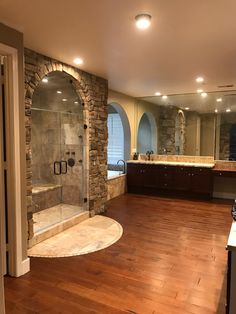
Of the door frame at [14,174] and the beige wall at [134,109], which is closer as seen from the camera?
the door frame at [14,174]

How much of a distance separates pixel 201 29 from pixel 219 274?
260 centimetres

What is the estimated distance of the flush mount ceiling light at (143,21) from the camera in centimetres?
238

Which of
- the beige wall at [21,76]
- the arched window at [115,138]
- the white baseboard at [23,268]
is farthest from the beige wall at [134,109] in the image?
the white baseboard at [23,268]

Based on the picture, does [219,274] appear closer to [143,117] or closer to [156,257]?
[156,257]

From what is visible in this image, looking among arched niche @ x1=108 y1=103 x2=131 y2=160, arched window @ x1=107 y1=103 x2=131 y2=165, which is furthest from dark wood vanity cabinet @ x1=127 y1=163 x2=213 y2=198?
arched window @ x1=107 y1=103 x2=131 y2=165

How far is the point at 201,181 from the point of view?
6090mm

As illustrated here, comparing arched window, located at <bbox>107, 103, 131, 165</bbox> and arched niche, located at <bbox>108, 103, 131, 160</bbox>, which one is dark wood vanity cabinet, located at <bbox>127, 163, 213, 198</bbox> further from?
arched window, located at <bbox>107, 103, 131, 165</bbox>

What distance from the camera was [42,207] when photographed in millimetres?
4785

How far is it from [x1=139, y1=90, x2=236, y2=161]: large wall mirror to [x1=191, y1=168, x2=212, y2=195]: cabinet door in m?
0.72

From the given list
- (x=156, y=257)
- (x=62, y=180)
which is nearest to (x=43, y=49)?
(x=62, y=180)

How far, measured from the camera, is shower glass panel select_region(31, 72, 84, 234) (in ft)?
15.5

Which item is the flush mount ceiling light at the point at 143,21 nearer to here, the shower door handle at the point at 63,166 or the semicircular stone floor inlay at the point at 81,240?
the semicircular stone floor inlay at the point at 81,240

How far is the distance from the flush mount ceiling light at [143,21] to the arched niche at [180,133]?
4.48 m

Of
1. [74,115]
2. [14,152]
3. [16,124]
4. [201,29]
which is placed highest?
[201,29]
